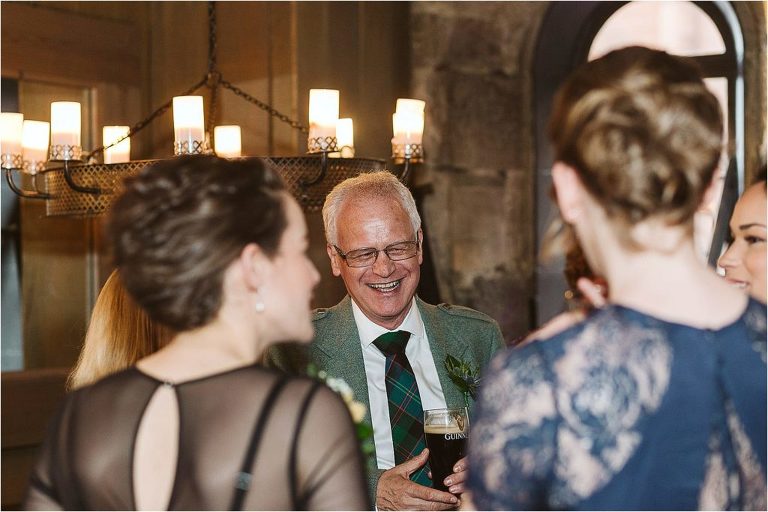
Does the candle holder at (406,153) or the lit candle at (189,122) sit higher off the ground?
the lit candle at (189,122)

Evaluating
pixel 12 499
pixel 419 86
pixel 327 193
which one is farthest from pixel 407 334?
pixel 12 499

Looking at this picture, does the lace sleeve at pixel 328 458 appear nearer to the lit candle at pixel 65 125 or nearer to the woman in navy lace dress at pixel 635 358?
the woman in navy lace dress at pixel 635 358

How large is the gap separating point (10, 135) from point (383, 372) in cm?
140

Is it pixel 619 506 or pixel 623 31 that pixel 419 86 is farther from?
pixel 619 506

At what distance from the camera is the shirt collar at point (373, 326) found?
2.81 m

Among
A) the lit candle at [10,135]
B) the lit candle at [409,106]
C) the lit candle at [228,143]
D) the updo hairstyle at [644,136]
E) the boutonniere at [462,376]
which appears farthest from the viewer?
the lit candle at [228,143]

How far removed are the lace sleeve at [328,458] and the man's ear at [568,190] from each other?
0.42 m

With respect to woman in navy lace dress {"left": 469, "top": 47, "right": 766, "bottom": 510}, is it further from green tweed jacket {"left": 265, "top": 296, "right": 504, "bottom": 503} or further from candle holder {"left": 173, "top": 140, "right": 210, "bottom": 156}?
candle holder {"left": 173, "top": 140, "right": 210, "bottom": 156}

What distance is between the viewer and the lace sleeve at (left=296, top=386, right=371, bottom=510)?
1.34 meters

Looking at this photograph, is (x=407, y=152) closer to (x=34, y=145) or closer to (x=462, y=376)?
(x=462, y=376)

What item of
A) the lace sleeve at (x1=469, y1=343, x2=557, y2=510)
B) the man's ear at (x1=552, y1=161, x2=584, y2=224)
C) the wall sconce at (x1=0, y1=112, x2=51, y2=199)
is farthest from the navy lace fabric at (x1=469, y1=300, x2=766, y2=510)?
the wall sconce at (x1=0, y1=112, x2=51, y2=199)

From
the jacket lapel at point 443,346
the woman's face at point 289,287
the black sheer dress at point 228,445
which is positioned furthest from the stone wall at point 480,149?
the black sheer dress at point 228,445

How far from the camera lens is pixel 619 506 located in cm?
122

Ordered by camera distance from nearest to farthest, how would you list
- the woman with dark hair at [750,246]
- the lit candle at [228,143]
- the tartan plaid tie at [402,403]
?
1. the woman with dark hair at [750,246]
2. the tartan plaid tie at [402,403]
3. the lit candle at [228,143]
